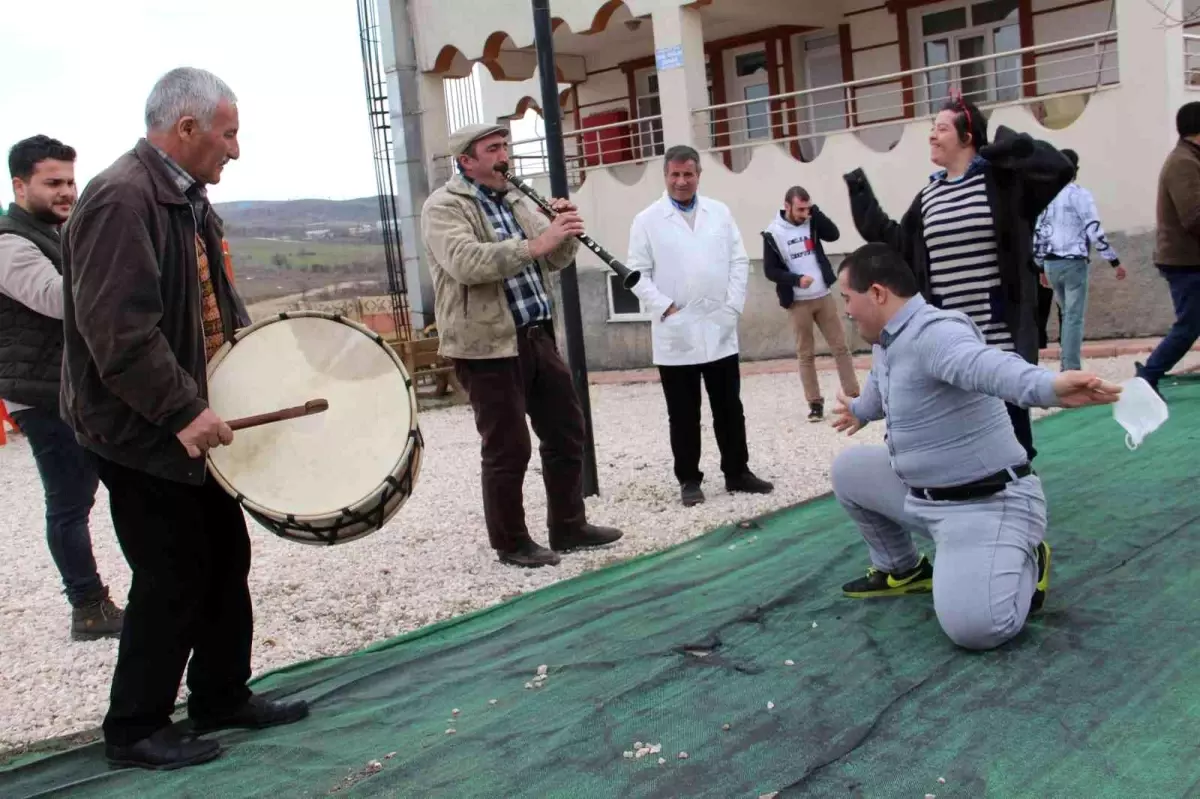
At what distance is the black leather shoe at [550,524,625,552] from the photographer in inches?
213

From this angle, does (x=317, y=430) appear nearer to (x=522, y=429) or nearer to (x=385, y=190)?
(x=522, y=429)

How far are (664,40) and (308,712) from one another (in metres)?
10.9

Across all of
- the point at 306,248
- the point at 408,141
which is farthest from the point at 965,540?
the point at 306,248

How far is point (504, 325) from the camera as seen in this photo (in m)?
4.95

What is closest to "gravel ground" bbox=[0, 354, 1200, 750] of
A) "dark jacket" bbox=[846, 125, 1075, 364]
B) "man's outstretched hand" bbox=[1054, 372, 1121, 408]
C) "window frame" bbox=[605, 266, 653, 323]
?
"dark jacket" bbox=[846, 125, 1075, 364]

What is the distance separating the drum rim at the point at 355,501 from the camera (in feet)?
10.4

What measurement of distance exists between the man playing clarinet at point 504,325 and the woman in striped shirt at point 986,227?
1.44 meters

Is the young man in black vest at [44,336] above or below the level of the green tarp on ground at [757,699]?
above

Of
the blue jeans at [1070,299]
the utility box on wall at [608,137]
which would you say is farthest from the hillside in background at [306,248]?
the blue jeans at [1070,299]

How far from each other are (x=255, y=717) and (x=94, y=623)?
165 cm

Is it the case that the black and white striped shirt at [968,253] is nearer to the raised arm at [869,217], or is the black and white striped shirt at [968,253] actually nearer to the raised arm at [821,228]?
the raised arm at [869,217]

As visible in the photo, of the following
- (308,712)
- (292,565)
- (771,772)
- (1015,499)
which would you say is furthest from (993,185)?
(292,565)

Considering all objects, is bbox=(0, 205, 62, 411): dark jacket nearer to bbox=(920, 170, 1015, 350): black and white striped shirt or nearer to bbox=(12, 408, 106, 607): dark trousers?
bbox=(12, 408, 106, 607): dark trousers

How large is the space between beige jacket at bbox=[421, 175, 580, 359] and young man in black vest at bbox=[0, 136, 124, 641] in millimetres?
1390
